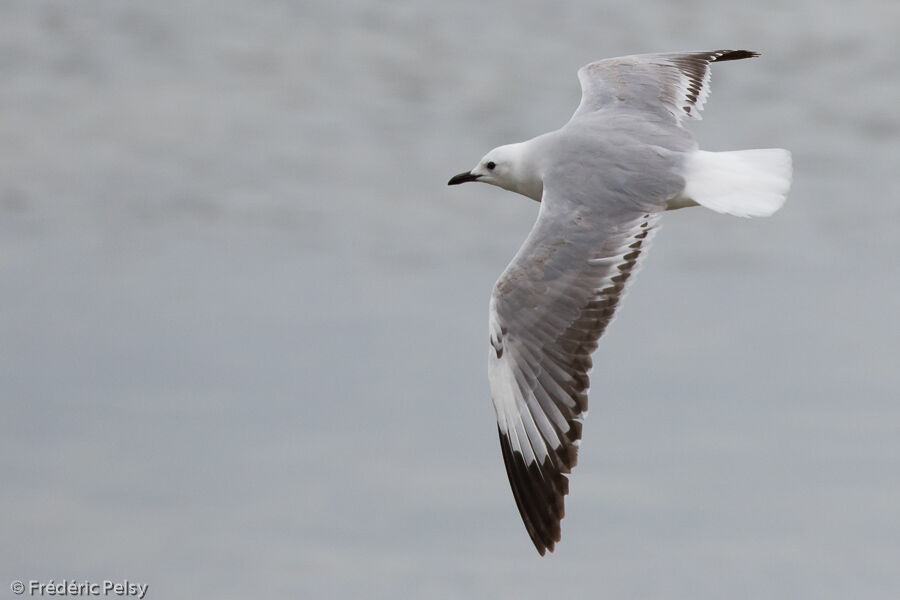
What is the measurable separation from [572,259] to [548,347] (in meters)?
0.35

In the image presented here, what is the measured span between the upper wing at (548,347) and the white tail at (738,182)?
1.17 ft

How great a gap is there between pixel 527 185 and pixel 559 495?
1520 mm

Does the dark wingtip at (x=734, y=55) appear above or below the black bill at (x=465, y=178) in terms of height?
above

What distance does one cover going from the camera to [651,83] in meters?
7.77

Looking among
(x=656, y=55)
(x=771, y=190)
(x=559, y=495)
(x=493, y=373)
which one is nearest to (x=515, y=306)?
(x=493, y=373)

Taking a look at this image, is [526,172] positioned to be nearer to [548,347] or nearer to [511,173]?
[511,173]

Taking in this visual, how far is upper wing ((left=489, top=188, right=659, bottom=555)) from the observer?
20.7ft

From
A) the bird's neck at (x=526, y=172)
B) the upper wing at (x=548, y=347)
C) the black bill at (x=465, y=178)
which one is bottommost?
the upper wing at (x=548, y=347)

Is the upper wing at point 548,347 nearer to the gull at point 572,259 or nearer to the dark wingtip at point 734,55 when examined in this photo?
the gull at point 572,259

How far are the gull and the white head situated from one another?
0.03 meters

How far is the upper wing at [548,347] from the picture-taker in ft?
20.7

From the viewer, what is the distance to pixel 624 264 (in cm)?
646

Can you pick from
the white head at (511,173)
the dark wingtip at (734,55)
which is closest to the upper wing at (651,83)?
the dark wingtip at (734,55)

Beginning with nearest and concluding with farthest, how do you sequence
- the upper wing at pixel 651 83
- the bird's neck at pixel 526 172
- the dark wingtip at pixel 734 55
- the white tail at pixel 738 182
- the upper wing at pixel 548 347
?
1. the upper wing at pixel 548 347
2. the white tail at pixel 738 182
3. the bird's neck at pixel 526 172
4. the upper wing at pixel 651 83
5. the dark wingtip at pixel 734 55
